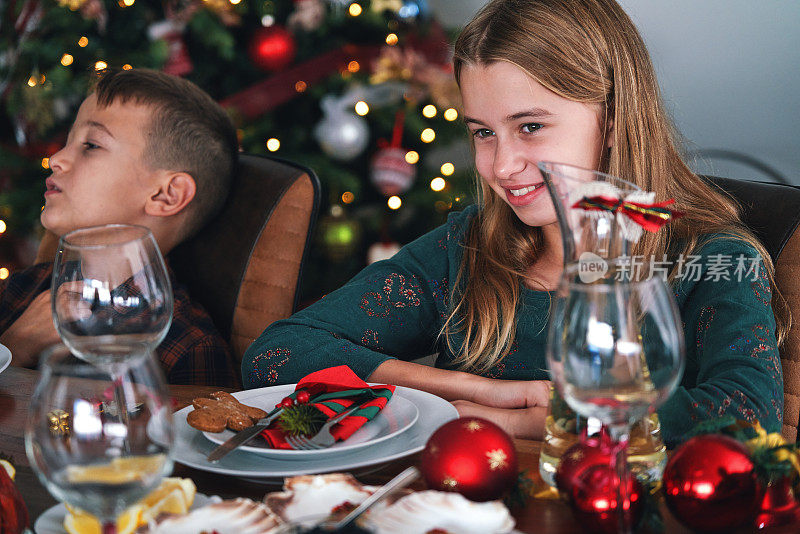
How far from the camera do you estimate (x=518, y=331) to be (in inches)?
55.5

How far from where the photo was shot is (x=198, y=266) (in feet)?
5.74

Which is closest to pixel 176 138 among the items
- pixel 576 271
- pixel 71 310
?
pixel 71 310

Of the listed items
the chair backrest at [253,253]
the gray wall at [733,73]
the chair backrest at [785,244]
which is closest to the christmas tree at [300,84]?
the gray wall at [733,73]

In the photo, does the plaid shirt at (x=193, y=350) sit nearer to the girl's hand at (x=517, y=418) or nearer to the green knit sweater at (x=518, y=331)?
the green knit sweater at (x=518, y=331)

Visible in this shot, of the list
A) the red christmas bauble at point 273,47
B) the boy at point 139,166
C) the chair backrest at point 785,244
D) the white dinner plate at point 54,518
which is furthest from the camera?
the red christmas bauble at point 273,47

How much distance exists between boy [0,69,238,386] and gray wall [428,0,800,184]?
5.82ft

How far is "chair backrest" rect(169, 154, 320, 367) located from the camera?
1645 mm

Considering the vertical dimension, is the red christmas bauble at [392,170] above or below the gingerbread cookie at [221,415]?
below

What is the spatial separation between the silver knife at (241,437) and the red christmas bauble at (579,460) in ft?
1.08

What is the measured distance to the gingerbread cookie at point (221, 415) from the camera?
867 mm

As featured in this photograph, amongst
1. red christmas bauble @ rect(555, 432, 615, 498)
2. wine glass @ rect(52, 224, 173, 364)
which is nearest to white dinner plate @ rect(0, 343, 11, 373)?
wine glass @ rect(52, 224, 173, 364)

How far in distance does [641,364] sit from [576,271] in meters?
0.11

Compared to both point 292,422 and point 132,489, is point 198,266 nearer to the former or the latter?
point 292,422

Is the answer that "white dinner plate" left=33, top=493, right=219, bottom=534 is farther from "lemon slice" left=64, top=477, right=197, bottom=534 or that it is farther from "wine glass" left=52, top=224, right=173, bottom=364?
"wine glass" left=52, top=224, right=173, bottom=364
